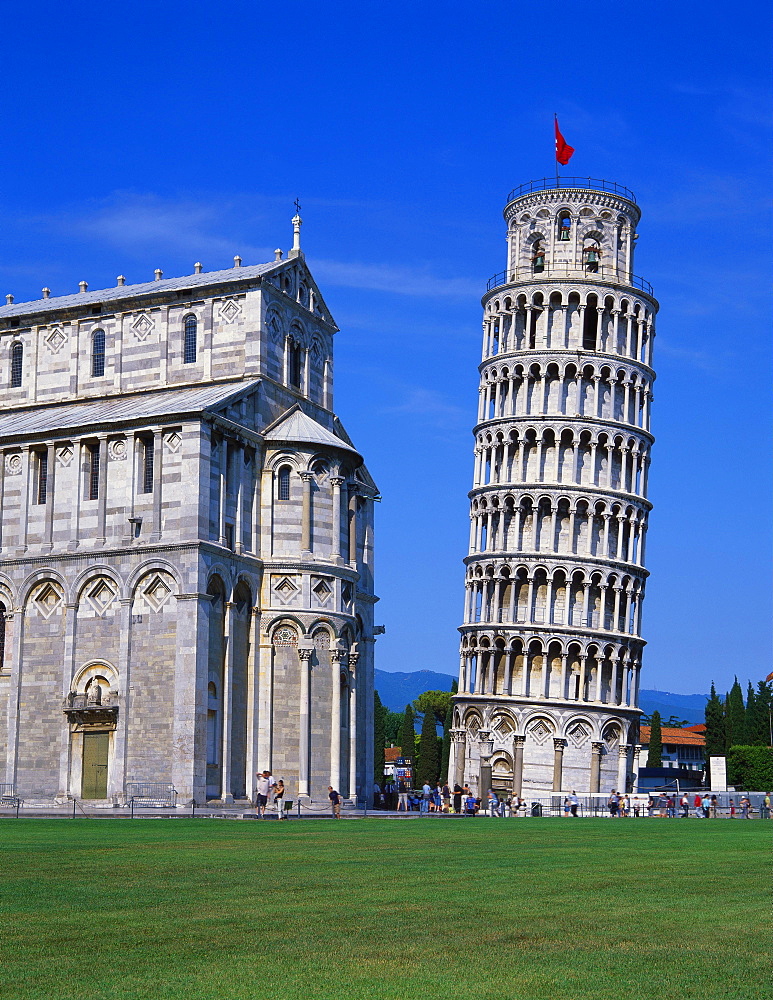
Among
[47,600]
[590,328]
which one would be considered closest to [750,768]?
[590,328]

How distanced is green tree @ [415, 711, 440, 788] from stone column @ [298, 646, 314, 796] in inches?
2647

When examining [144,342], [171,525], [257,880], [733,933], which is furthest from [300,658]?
[733,933]

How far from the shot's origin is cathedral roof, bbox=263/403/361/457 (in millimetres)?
59031

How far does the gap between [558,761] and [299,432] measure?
41852mm

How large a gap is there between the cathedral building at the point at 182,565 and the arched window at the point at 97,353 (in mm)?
103

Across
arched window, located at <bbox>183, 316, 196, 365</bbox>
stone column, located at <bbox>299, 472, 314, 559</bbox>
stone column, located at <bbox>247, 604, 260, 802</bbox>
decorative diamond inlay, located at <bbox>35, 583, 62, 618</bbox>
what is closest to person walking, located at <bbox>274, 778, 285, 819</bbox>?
stone column, located at <bbox>247, 604, 260, 802</bbox>

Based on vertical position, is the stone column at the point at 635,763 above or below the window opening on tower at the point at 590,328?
below

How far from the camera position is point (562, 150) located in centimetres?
10238

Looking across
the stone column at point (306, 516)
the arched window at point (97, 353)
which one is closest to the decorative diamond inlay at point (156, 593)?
the stone column at point (306, 516)

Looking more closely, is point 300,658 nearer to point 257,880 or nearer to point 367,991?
point 257,880

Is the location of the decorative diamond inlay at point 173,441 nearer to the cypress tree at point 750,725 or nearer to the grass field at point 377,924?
the grass field at point 377,924

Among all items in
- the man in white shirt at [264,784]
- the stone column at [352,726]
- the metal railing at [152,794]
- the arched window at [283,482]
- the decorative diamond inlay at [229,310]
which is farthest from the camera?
the decorative diamond inlay at [229,310]

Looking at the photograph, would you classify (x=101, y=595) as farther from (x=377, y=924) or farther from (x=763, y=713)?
(x=763, y=713)

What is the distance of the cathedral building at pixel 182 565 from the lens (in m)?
53.7
